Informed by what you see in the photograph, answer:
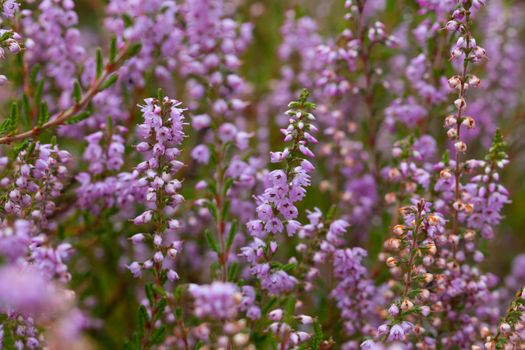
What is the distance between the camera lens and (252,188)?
361cm

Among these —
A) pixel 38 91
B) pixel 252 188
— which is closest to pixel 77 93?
pixel 38 91

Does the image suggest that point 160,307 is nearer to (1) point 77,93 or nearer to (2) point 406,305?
(2) point 406,305

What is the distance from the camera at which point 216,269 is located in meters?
2.84

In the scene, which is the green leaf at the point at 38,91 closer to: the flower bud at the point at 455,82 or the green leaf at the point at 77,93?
the green leaf at the point at 77,93

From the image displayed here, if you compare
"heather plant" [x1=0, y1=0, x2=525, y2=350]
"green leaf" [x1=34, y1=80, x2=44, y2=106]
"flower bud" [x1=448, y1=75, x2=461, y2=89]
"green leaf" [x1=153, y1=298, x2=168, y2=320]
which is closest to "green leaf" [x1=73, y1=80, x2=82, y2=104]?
"heather plant" [x1=0, y1=0, x2=525, y2=350]

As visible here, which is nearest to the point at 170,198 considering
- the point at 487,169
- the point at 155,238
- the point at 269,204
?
the point at 155,238

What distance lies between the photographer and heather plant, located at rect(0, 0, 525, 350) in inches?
97.3

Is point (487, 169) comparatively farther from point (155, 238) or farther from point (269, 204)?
point (155, 238)

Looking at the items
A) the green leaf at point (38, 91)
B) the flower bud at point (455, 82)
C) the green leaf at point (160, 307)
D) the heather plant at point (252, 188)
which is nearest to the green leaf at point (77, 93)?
the heather plant at point (252, 188)

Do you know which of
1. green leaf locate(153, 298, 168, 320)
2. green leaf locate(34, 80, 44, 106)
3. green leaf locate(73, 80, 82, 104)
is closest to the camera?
green leaf locate(153, 298, 168, 320)

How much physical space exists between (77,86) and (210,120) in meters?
0.96

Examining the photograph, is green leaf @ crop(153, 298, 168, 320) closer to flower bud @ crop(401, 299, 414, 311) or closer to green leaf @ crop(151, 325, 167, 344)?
green leaf @ crop(151, 325, 167, 344)

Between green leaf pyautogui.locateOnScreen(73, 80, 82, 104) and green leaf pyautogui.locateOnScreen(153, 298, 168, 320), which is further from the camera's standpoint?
green leaf pyautogui.locateOnScreen(73, 80, 82, 104)

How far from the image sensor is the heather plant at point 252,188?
8.11 feet
